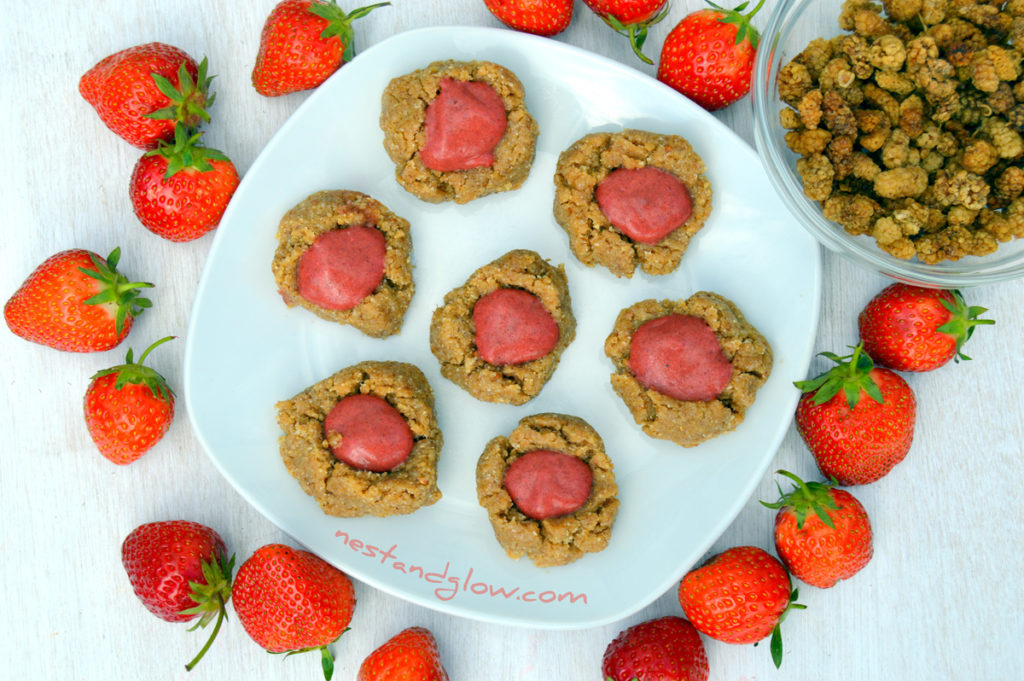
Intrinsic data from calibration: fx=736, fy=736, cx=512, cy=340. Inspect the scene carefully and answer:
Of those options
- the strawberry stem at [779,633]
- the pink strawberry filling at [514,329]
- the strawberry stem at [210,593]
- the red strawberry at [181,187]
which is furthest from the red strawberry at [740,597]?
the red strawberry at [181,187]

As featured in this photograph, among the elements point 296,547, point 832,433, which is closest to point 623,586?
point 832,433

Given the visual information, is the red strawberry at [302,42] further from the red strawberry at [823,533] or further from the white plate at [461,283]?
the red strawberry at [823,533]

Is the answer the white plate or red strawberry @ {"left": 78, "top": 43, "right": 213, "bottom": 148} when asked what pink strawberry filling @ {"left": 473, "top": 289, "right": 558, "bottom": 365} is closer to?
the white plate

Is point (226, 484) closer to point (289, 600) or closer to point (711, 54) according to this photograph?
point (289, 600)

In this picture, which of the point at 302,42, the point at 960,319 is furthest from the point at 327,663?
the point at 960,319

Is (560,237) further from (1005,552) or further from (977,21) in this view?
(1005,552)

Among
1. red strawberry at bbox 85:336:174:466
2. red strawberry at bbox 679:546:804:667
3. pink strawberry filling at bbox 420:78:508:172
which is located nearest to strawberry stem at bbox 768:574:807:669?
red strawberry at bbox 679:546:804:667
